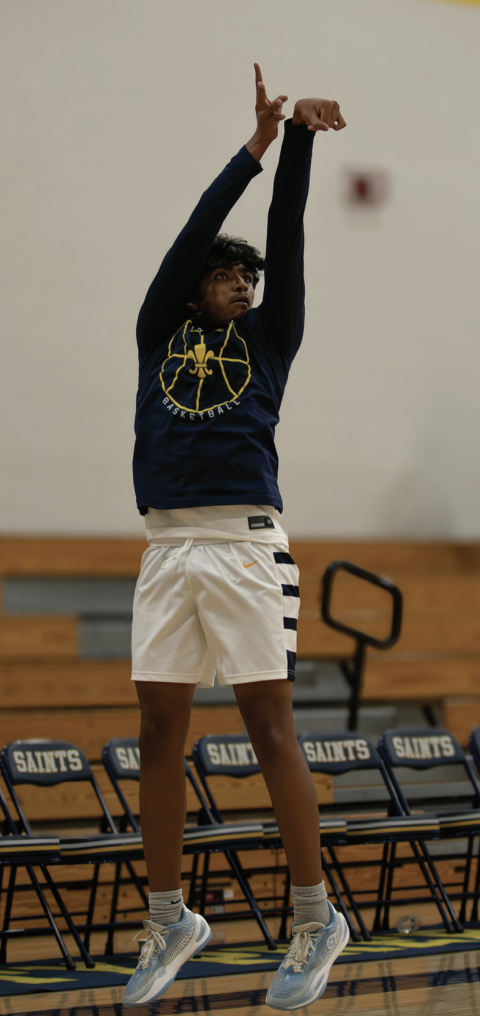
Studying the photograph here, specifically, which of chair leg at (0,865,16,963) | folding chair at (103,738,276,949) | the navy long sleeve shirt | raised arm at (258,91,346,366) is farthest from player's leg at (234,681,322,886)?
chair leg at (0,865,16,963)

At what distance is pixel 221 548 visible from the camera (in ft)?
6.87

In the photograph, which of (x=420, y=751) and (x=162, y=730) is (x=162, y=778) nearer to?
(x=162, y=730)

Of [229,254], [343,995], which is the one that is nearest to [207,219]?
[229,254]

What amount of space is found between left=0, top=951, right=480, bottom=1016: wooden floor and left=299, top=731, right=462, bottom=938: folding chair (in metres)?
0.65

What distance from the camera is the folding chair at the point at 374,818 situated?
12.0ft

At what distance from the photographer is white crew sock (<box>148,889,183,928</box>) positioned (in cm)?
211

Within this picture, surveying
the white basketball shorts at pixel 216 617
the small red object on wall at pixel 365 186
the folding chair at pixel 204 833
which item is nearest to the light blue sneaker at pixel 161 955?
the white basketball shorts at pixel 216 617

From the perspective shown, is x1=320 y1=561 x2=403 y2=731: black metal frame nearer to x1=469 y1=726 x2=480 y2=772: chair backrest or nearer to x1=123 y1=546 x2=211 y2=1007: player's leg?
x1=469 y1=726 x2=480 y2=772: chair backrest

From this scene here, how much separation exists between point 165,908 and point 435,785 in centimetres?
296

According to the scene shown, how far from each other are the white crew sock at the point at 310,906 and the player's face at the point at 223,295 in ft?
3.93

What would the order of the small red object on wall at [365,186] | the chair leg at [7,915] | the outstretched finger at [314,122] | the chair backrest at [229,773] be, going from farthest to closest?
the small red object on wall at [365,186] → the chair backrest at [229,773] → the chair leg at [7,915] → the outstretched finger at [314,122]

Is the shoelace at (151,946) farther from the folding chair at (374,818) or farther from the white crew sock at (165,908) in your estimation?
the folding chair at (374,818)

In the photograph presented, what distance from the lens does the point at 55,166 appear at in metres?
5.73

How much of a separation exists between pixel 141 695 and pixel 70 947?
216 cm
